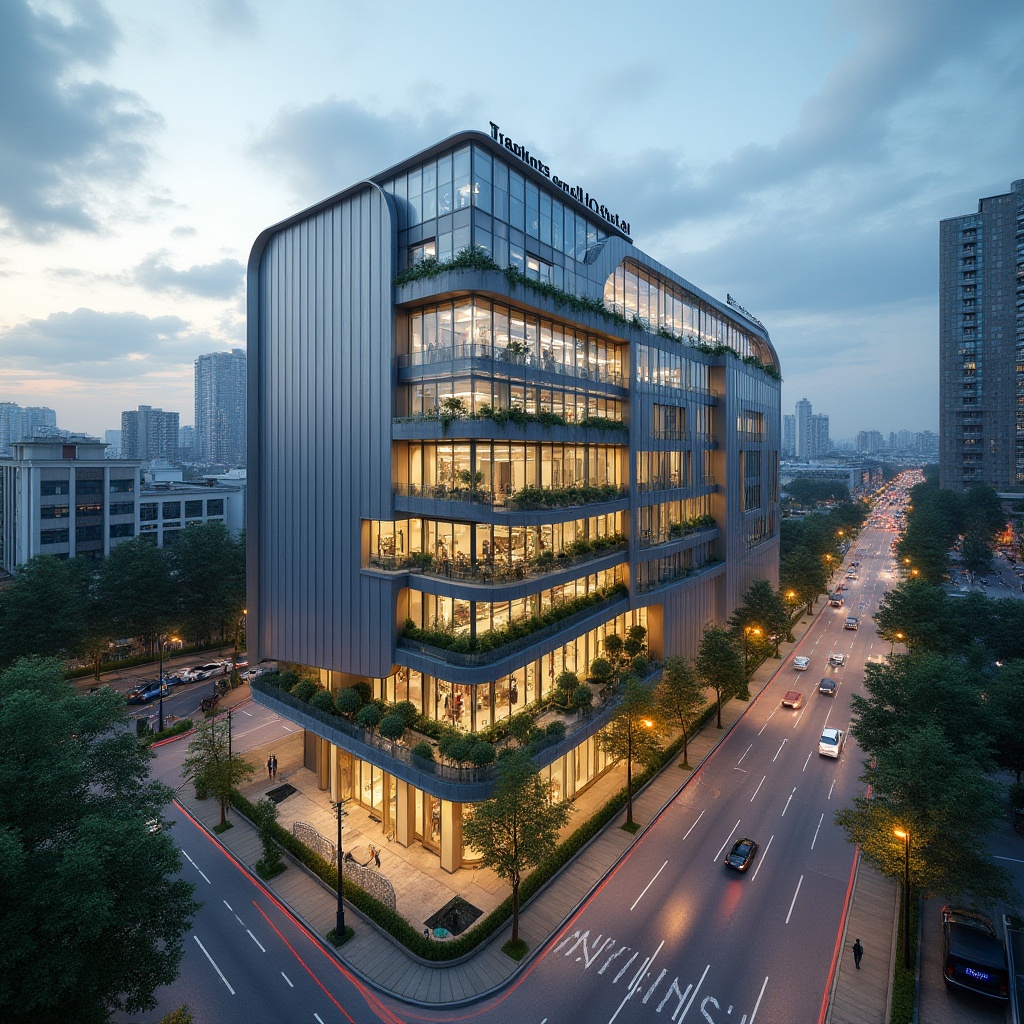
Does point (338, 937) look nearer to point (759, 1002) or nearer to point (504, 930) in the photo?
point (504, 930)

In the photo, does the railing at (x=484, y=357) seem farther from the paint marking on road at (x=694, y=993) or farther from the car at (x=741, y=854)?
the paint marking on road at (x=694, y=993)

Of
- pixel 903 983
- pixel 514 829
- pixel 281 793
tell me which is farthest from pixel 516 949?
pixel 281 793

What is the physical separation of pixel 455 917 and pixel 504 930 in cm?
217

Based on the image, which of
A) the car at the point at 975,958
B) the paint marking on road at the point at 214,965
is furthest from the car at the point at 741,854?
the paint marking on road at the point at 214,965

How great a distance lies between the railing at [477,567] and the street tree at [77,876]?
13.5m

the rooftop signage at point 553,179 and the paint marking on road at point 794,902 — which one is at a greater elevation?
the rooftop signage at point 553,179

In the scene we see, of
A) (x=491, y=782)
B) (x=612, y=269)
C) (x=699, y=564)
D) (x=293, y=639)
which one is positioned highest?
(x=612, y=269)

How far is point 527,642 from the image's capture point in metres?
28.4

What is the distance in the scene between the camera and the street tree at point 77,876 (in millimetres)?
13633

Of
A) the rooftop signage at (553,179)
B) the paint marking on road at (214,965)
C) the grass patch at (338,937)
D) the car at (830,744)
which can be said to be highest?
the rooftop signage at (553,179)

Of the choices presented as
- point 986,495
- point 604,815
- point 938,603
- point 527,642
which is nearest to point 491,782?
point 527,642

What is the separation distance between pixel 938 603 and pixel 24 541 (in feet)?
323

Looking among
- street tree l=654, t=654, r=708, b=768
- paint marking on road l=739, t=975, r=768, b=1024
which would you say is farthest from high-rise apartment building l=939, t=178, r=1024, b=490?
paint marking on road l=739, t=975, r=768, b=1024

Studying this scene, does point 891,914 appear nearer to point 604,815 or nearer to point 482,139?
point 604,815
